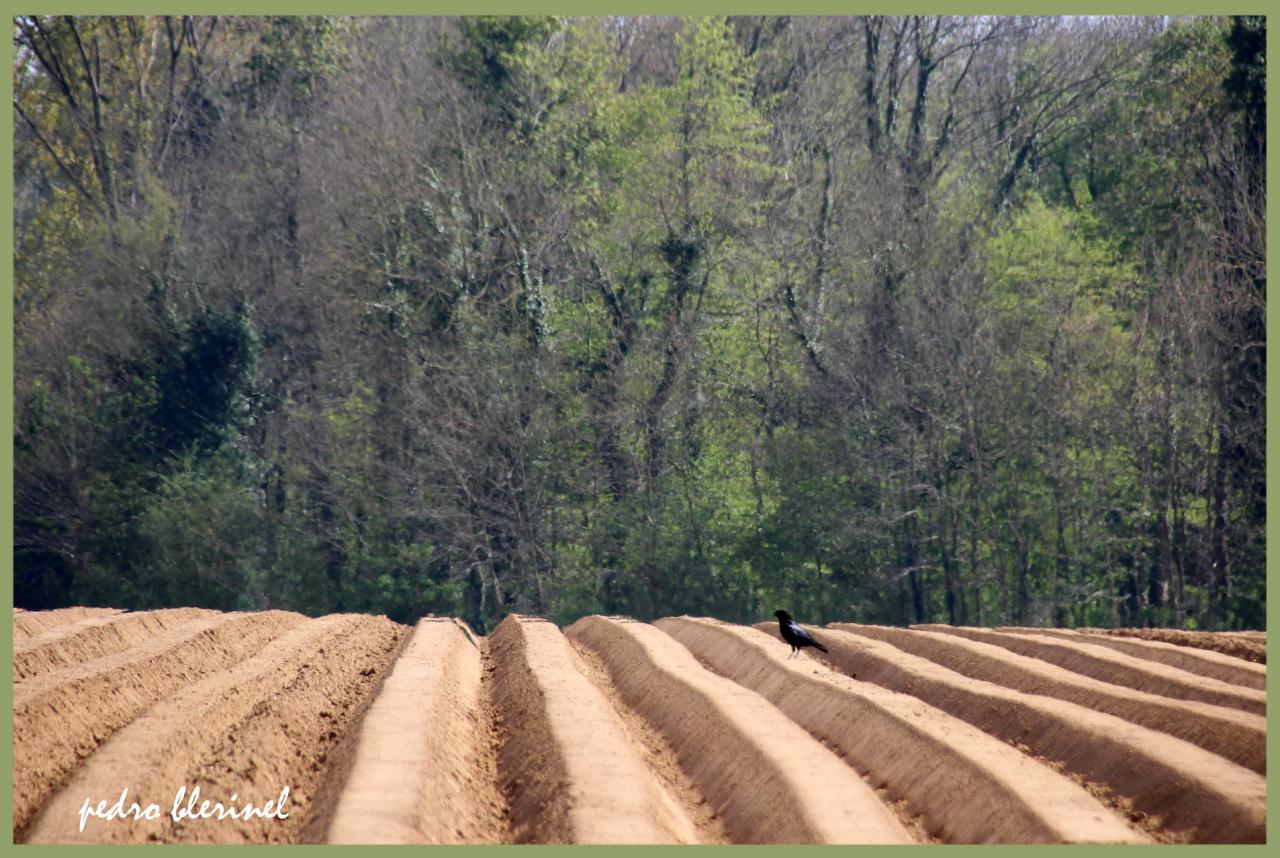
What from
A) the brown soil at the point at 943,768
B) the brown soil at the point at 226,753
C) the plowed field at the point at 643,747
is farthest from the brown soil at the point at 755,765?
the brown soil at the point at 226,753

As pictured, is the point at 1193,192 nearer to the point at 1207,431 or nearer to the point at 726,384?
the point at 1207,431

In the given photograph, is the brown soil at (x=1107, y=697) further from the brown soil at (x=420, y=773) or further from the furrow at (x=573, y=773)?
the brown soil at (x=420, y=773)

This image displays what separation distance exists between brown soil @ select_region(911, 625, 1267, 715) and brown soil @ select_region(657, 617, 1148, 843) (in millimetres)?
1587

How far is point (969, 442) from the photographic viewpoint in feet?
82.7

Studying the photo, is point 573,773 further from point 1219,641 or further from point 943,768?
point 1219,641

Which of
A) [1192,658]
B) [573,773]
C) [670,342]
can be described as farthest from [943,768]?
[670,342]

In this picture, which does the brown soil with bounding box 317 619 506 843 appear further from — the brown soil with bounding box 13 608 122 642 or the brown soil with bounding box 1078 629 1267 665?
the brown soil with bounding box 1078 629 1267 665

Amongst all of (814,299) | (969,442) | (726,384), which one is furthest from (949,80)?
(969,442)

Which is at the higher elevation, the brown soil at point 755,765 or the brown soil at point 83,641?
the brown soil at point 83,641

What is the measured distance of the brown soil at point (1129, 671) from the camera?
27.0ft

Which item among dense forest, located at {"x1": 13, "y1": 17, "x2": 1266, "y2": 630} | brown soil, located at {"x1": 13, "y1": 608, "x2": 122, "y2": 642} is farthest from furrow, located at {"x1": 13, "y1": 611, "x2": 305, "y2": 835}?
dense forest, located at {"x1": 13, "y1": 17, "x2": 1266, "y2": 630}
